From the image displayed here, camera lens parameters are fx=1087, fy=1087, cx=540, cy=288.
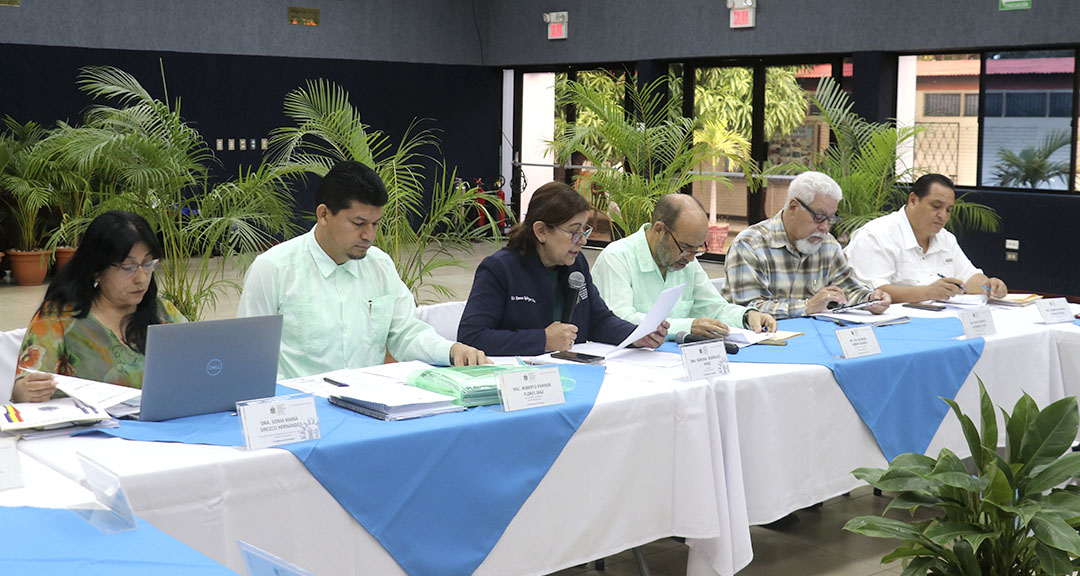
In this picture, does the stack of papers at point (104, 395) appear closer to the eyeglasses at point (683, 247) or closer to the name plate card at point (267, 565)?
the name plate card at point (267, 565)

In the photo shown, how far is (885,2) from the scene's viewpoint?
30.6 ft

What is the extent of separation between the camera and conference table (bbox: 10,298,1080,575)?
2088 mm

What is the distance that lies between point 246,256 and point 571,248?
285 centimetres

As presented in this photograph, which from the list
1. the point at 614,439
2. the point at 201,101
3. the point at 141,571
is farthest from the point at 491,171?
the point at 141,571

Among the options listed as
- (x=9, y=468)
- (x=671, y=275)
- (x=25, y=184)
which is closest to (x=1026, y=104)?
(x=671, y=275)

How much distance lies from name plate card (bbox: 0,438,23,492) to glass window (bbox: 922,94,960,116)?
859cm

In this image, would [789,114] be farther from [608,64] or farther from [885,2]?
[608,64]

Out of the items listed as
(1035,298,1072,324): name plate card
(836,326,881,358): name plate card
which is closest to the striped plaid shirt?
(1035,298,1072,324): name plate card

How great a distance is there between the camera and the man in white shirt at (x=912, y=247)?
4.59 metres

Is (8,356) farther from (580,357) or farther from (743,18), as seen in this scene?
(743,18)

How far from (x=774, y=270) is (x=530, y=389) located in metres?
1.92

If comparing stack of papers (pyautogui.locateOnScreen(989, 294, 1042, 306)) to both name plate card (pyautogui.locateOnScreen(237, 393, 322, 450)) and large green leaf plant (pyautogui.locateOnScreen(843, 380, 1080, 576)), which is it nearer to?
large green leaf plant (pyautogui.locateOnScreen(843, 380, 1080, 576))

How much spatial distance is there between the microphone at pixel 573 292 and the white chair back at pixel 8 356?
1.60 m

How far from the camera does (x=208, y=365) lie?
7.72 feet
